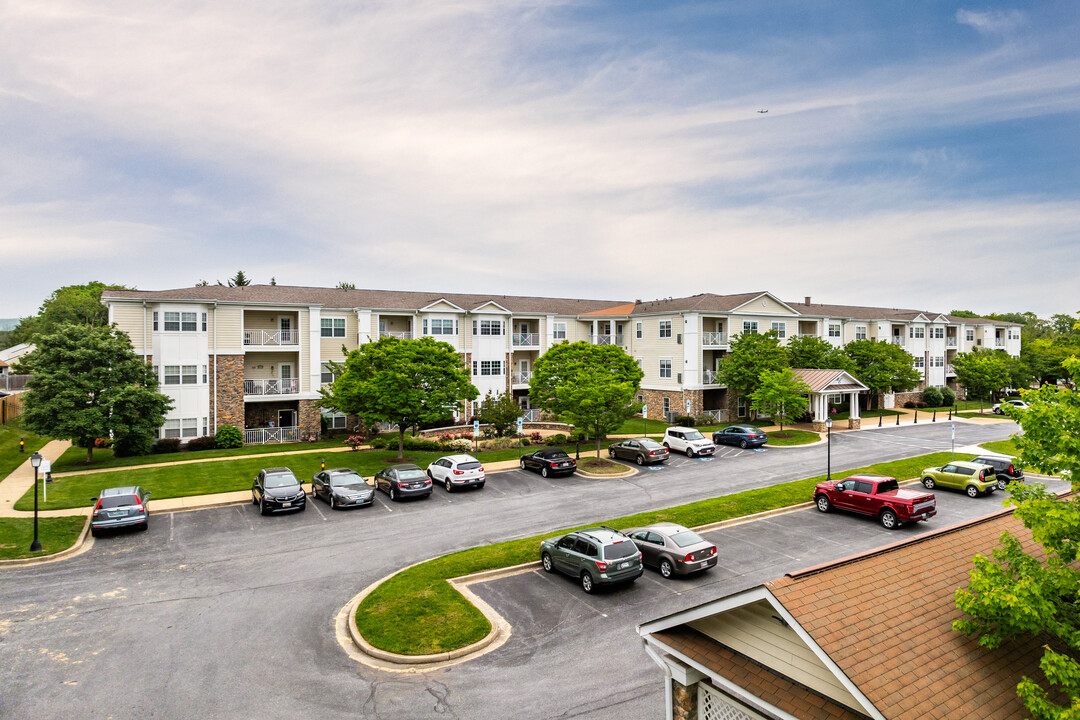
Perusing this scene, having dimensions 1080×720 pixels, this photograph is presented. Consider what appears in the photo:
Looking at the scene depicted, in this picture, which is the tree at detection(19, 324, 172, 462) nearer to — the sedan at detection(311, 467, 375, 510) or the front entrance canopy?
the sedan at detection(311, 467, 375, 510)

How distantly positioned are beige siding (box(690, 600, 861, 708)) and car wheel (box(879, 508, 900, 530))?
17.1 metres

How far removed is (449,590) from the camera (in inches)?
611

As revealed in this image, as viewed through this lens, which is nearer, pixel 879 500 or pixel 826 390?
pixel 879 500

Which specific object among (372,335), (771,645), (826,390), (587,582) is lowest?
(587,582)

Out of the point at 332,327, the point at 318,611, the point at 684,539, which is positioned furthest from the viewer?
the point at 332,327

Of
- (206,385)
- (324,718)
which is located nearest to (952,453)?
(324,718)

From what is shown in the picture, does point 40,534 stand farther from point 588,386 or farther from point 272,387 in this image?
point 588,386

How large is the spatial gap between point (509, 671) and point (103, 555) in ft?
48.7

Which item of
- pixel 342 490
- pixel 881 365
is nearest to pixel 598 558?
pixel 342 490

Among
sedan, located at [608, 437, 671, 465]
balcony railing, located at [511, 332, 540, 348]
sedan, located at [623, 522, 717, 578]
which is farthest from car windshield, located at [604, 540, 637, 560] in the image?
balcony railing, located at [511, 332, 540, 348]

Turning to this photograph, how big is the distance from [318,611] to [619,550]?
25.7 ft

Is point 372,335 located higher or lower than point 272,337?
higher

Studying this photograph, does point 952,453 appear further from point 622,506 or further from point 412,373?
point 412,373

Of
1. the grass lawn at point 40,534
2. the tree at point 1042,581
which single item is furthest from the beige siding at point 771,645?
the grass lawn at point 40,534
